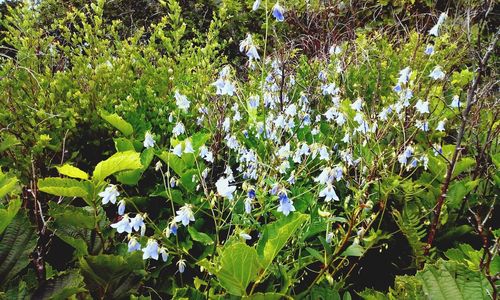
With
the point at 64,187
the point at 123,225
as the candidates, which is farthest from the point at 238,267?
the point at 64,187

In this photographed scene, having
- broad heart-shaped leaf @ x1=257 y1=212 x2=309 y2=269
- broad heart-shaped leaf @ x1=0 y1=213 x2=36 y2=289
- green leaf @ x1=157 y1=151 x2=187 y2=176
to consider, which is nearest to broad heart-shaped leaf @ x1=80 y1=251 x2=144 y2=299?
broad heart-shaped leaf @ x1=0 y1=213 x2=36 y2=289

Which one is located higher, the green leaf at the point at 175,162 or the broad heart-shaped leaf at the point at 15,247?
the green leaf at the point at 175,162

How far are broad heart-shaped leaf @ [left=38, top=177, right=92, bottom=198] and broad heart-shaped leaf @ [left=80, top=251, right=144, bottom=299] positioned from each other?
0.18 m

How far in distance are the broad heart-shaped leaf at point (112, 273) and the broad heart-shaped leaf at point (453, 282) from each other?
2.60ft

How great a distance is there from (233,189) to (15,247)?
63 centimetres

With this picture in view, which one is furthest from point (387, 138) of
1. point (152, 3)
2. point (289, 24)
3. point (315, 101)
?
point (152, 3)

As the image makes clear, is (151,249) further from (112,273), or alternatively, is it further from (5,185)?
(5,185)

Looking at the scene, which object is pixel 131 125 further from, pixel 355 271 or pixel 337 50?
pixel 337 50

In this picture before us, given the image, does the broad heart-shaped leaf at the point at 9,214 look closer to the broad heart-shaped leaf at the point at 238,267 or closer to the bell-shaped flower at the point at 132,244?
the bell-shaped flower at the point at 132,244

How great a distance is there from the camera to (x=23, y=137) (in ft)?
7.61

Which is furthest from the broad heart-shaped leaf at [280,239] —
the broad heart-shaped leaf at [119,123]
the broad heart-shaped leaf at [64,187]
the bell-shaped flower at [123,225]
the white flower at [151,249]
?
the broad heart-shaped leaf at [119,123]

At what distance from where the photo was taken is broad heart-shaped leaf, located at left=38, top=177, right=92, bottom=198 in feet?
4.47

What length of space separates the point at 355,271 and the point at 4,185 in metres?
1.28

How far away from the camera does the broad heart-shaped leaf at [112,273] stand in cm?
137
